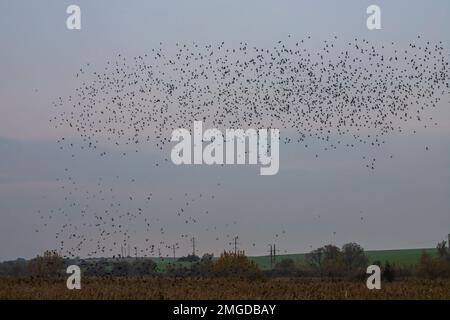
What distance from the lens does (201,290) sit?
109 ft

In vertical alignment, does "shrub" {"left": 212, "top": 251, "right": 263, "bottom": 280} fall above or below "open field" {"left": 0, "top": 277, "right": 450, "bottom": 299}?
below

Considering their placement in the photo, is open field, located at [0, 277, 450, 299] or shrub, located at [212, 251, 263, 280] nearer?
open field, located at [0, 277, 450, 299]

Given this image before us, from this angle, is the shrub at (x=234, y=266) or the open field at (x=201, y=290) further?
the shrub at (x=234, y=266)

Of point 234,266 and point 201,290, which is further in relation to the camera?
point 234,266

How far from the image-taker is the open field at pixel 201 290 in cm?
3116

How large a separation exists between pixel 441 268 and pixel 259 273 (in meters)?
25.5

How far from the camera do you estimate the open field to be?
3116 cm

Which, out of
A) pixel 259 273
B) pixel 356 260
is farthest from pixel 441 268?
pixel 259 273

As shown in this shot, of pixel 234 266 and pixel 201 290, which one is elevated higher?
pixel 201 290
